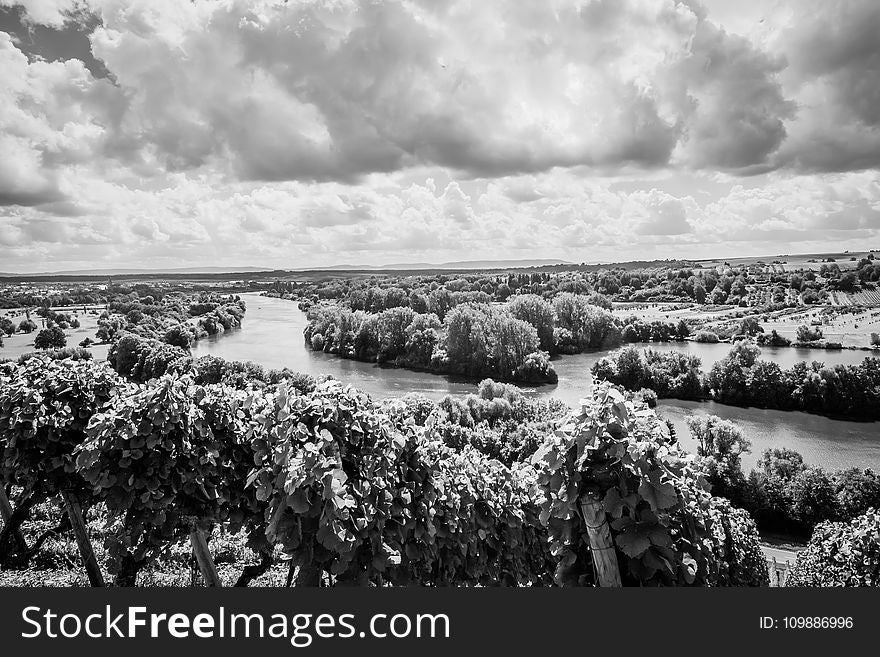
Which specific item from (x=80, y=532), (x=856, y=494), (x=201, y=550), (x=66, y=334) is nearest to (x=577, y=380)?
(x=856, y=494)

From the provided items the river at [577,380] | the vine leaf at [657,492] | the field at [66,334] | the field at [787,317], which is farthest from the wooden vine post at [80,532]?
the field at [787,317]

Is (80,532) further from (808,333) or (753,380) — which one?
(808,333)

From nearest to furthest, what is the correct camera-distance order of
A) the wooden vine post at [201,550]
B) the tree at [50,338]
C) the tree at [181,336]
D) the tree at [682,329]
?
the wooden vine post at [201,550], the tree at [50,338], the tree at [181,336], the tree at [682,329]

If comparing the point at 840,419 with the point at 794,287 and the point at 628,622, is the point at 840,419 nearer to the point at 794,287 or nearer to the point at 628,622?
the point at 794,287

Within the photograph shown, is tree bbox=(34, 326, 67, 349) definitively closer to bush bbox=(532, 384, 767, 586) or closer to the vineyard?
the vineyard

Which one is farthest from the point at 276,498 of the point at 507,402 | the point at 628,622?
the point at 507,402

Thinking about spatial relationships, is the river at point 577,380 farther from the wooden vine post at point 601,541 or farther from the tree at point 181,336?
the wooden vine post at point 601,541

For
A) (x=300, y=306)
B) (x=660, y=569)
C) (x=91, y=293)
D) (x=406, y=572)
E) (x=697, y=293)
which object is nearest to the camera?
(x=660, y=569)
